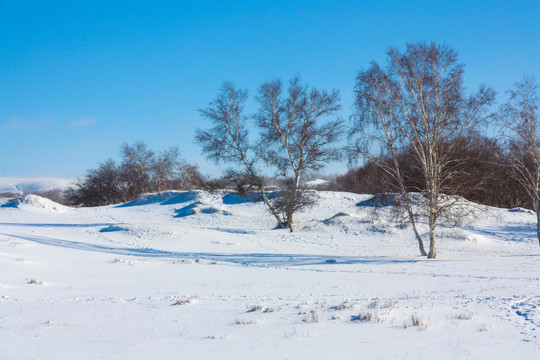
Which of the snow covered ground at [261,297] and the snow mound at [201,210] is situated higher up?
the snow mound at [201,210]

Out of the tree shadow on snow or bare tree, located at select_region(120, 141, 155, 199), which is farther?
bare tree, located at select_region(120, 141, 155, 199)

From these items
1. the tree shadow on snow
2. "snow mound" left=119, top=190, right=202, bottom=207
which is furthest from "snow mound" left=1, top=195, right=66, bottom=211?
the tree shadow on snow

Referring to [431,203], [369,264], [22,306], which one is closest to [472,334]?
[22,306]

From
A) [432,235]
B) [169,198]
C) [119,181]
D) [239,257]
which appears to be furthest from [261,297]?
[119,181]

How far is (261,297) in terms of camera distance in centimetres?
905

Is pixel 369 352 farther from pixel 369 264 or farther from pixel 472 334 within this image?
pixel 369 264

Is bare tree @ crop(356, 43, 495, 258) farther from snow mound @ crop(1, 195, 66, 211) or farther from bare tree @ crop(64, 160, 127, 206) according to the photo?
bare tree @ crop(64, 160, 127, 206)

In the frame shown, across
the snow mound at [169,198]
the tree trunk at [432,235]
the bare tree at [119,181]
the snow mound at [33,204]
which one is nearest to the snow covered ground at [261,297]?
the tree trunk at [432,235]

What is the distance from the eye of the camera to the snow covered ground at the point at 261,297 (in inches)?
197

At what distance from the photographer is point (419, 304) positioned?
7.43m

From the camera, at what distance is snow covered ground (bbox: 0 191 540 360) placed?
4992 mm

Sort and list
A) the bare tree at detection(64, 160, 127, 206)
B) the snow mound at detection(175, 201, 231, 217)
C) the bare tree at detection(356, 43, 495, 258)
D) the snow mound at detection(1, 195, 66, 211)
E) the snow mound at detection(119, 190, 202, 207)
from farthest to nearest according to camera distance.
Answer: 1. the bare tree at detection(64, 160, 127, 206)
2. the snow mound at detection(119, 190, 202, 207)
3. the snow mound at detection(1, 195, 66, 211)
4. the snow mound at detection(175, 201, 231, 217)
5. the bare tree at detection(356, 43, 495, 258)

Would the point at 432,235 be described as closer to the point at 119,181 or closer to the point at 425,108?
the point at 425,108

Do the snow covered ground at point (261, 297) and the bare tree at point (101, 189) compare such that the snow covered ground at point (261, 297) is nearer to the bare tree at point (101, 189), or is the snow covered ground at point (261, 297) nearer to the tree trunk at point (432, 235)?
the tree trunk at point (432, 235)
